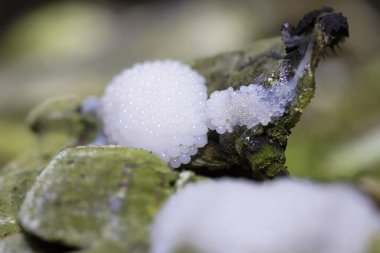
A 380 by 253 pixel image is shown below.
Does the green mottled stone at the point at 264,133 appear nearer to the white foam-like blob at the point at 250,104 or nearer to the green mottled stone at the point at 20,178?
the white foam-like blob at the point at 250,104

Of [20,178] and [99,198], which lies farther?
[20,178]

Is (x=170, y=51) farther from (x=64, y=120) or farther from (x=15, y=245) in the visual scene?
(x=15, y=245)

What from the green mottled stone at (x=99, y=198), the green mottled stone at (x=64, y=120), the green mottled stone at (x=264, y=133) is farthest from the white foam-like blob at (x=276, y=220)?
the green mottled stone at (x=64, y=120)

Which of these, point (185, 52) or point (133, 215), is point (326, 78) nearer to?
point (185, 52)

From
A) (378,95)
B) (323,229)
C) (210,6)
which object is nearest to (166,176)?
(323,229)

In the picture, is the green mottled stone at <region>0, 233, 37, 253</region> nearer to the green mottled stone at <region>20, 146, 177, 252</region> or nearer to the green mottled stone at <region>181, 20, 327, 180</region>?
the green mottled stone at <region>20, 146, 177, 252</region>

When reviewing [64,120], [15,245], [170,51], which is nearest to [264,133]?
[15,245]
